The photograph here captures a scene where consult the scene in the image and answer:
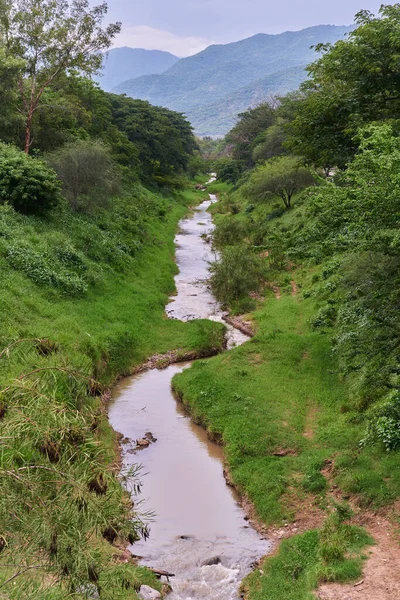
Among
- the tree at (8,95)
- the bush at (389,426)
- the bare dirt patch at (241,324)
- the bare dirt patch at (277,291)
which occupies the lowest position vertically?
the bare dirt patch at (241,324)

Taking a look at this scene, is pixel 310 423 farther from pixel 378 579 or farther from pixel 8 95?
pixel 8 95

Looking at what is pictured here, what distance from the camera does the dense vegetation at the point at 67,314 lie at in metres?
4.66

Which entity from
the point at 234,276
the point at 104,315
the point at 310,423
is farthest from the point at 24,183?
the point at 310,423

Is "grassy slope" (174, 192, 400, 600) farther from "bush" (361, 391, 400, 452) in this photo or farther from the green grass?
"bush" (361, 391, 400, 452)

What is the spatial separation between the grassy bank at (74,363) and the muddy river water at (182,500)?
3.58ft

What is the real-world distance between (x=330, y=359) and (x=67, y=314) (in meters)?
11.9

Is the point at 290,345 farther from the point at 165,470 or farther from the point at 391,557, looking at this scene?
the point at 391,557

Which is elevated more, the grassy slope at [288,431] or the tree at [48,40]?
A: the tree at [48,40]

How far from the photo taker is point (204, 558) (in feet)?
43.7

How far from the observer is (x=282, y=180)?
4372cm

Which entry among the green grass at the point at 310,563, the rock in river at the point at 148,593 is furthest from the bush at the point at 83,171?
the rock in river at the point at 148,593

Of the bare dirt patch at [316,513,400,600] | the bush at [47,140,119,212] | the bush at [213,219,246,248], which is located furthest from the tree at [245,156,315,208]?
the bare dirt patch at [316,513,400,600]

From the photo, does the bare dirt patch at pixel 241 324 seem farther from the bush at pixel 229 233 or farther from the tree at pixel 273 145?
the tree at pixel 273 145

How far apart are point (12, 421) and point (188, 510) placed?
1198 centimetres
